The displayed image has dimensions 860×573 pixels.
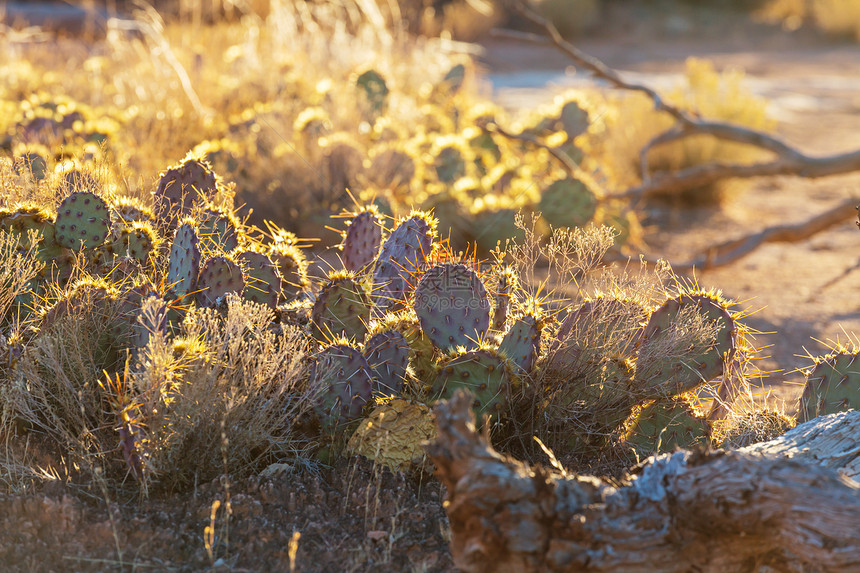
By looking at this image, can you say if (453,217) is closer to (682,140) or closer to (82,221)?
(82,221)

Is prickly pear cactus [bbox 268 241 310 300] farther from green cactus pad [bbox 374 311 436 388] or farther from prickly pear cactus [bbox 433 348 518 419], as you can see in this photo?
prickly pear cactus [bbox 433 348 518 419]

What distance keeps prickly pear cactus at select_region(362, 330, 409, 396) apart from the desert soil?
336 mm

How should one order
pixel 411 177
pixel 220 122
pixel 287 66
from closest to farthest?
1. pixel 411 177
2. pixel 220 122
3. pixel 287 66

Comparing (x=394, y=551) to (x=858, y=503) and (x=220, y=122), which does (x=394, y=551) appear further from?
(x=220, y=122)

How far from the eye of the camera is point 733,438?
3230mm

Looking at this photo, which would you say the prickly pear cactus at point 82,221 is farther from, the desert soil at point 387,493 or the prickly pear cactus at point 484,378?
the prickly pear cactus at point 484,378

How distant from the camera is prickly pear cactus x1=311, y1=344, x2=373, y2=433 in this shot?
10.0 ft

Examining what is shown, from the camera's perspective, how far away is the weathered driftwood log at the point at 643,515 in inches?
83.0

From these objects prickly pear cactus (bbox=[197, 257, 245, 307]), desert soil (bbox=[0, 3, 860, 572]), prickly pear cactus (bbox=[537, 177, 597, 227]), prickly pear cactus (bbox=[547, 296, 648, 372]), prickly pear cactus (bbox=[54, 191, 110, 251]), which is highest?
prickly pear cactus (bbox=[54, 191, 110, 251])

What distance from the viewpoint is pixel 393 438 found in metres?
2.94

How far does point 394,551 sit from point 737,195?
306 inches

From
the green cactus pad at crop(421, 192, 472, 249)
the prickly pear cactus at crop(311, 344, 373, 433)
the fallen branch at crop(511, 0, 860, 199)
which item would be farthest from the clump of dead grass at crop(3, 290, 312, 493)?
the fallen branch at crop(511, 0, 860, 199)

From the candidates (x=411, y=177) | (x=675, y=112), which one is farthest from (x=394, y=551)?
(x=675, y=112)

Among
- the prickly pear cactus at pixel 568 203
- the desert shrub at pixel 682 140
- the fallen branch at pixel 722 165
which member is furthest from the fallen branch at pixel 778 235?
the desert shrub at pixel 682 140
